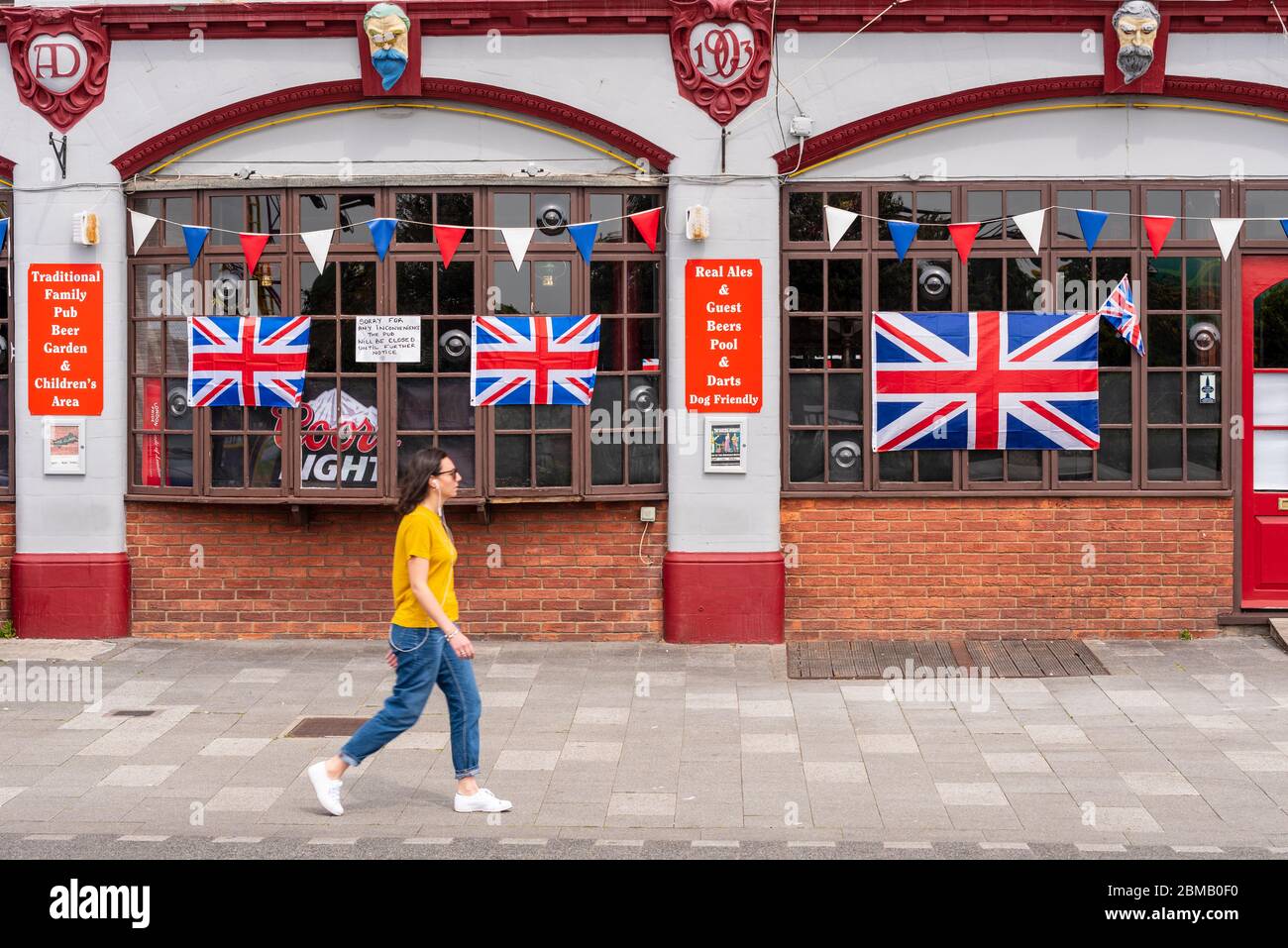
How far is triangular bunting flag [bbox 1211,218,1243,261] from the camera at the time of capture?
1165 cm

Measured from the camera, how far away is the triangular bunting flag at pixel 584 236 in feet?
38.3

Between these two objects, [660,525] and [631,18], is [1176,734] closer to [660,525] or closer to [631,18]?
[660,525]

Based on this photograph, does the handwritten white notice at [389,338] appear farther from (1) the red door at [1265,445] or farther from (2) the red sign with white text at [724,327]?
(1) the red door at [1265,445]

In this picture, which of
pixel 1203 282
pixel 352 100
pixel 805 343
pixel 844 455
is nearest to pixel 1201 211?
pixel 1203 282

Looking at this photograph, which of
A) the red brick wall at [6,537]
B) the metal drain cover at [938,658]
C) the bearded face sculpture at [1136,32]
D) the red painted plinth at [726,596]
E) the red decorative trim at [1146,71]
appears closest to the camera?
the metal drain cover at [938,658]

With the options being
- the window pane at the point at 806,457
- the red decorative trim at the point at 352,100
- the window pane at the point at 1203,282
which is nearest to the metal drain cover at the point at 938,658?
the window pane at the point at 806,457

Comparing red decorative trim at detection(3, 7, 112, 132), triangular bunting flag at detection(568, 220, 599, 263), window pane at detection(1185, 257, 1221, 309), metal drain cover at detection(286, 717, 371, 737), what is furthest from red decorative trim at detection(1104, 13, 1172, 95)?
red decorative trim at detection(3, 7, 112, 132)

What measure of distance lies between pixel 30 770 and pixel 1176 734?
6.89m

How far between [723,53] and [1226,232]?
4.26m

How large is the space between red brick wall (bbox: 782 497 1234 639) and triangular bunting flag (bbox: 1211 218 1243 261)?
2.04 m

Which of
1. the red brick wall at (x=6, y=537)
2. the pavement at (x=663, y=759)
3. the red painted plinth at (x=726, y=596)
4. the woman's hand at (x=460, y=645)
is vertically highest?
the red brick wall at (x=6, y=537)

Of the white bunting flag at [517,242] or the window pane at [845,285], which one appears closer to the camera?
the white bunting flag at [517,242]

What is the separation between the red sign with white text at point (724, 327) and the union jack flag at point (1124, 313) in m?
2.83

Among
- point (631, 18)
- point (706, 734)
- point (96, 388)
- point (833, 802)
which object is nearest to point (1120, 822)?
point (833, 802)
